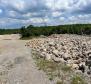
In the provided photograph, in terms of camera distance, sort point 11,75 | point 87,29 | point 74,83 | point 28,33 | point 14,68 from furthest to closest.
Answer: point 87,29 → point 28,33 → point 14,68 → point 11,75 → point 74,83

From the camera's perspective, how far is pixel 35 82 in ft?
59.6

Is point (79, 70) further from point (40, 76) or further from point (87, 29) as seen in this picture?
point (87, 29)

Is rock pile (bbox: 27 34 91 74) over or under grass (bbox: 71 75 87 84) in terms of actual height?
under

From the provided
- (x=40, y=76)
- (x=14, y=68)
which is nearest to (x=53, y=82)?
(x=40, y=76)

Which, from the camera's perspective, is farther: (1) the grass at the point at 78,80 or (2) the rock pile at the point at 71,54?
(2) the rock pile at the point at 71,54

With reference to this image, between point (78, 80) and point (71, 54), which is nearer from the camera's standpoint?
point (78, 80)

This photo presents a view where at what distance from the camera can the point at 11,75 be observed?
21.2m

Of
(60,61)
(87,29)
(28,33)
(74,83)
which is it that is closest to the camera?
(74,83)

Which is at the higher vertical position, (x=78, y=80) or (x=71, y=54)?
(x=78, y=80)

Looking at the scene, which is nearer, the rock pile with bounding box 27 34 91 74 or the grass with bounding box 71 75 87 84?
the grass with bounding box 71 75 87 84

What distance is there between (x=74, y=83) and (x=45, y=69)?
5.40 m

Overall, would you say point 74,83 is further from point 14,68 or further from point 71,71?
point 14,68

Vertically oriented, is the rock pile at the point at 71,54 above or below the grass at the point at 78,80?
below

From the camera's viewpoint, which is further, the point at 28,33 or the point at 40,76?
the point at 28,33
